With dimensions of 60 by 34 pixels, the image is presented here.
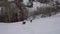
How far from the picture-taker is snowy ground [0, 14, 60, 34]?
1.04 meters

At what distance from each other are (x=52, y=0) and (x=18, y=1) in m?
0.37

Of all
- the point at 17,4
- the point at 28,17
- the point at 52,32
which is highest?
the point at 17,4

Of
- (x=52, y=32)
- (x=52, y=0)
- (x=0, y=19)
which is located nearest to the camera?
(x=52, y=32)

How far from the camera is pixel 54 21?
119 centimetres

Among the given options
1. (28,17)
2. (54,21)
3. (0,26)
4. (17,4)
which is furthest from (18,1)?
(54,21)

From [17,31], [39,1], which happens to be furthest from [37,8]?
[17,31]

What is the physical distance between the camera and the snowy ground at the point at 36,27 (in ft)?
3.41

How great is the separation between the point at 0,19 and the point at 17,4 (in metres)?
0.23

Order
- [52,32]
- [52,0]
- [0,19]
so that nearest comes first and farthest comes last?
1. [52,32]
2. [0,19]
3. [52,0]

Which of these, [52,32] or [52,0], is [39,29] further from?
[52,0]

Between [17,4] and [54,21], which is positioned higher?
[17,4]

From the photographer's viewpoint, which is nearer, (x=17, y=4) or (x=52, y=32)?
(x=52, y=32)

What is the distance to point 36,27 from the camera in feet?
3.59

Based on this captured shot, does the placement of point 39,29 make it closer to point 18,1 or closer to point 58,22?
point 58,22
